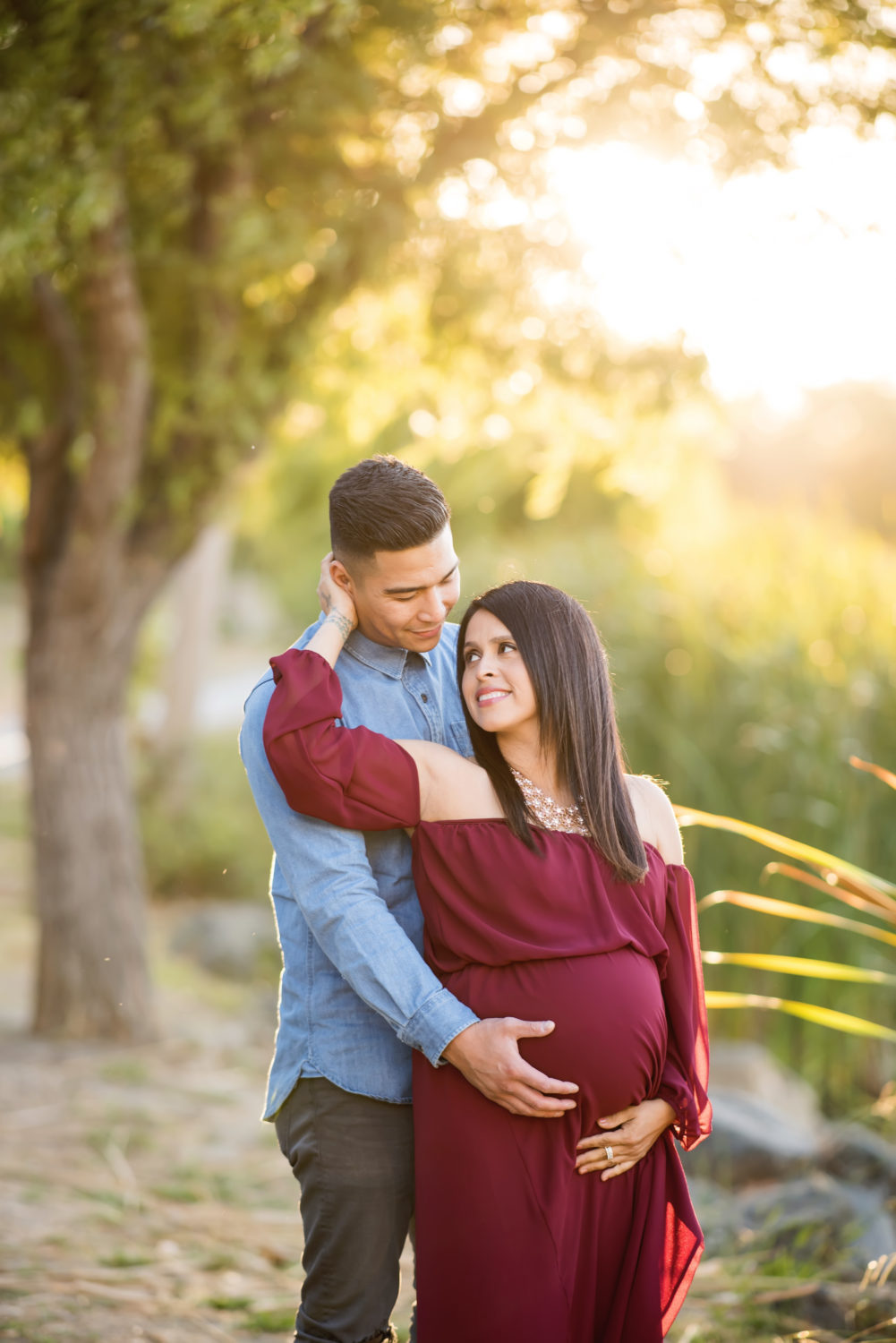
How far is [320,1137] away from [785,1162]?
3.03 m

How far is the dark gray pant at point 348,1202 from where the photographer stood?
6.89 ft

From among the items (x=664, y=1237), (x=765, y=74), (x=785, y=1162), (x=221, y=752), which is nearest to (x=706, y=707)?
(x=785, y=1162)

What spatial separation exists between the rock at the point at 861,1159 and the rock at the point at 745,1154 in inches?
2.7

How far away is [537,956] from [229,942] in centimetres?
657

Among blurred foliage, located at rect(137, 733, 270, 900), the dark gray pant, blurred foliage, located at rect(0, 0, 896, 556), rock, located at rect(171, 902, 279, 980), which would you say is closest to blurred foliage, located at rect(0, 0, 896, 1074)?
blurred foliage, located at rect(0, 0, 896, 556)

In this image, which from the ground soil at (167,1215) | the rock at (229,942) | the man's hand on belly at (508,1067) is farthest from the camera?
the rock at (229,942)

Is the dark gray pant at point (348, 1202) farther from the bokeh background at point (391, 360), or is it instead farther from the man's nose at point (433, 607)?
the bokeh background at point (391, 360)

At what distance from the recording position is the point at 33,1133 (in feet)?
15.6

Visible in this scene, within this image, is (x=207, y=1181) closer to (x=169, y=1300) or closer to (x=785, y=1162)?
(x=169, y=1300)

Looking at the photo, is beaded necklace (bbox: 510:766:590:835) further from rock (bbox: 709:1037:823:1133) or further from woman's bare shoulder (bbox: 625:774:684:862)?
rock (bbox: 709:1037:823:1133)

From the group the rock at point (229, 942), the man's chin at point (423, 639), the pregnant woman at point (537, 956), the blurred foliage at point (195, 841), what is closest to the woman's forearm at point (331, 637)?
the pregnant woman at point (537, 956)

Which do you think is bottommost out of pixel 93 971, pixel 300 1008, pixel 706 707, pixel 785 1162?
pixel 785 1162

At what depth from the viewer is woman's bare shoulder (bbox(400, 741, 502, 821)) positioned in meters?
2.14

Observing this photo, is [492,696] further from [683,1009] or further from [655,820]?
[683,1009]
